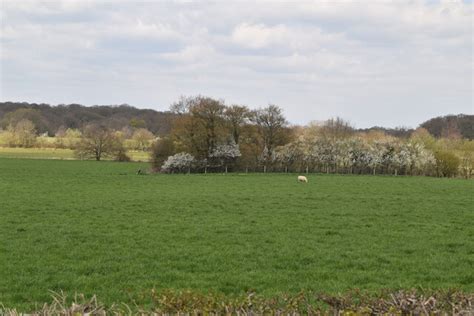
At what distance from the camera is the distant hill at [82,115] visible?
159750mm

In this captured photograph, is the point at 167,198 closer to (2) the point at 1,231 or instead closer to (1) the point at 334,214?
(1) the point at 334,214

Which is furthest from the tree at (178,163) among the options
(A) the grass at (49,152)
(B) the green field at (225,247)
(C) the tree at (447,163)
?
(A) the grass at (49,152)

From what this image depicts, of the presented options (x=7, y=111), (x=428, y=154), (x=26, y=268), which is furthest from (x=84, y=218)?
(x=7, y=111)

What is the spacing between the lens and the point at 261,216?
22672 millimetres

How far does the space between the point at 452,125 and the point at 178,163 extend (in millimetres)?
76275

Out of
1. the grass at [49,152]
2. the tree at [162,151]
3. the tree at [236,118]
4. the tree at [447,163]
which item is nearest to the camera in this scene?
the tree at [162,151]

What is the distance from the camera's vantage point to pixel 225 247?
15.3 m

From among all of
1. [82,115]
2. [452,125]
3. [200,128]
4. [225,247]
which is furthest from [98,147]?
[225,247]

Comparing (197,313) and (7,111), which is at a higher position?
(7,111)

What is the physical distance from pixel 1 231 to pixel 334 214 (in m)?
14.1

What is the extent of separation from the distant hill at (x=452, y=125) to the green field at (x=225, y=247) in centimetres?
8899

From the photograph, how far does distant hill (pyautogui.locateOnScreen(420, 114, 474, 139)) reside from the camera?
355 feet

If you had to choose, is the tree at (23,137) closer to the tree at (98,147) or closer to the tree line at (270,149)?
the tree at (98,147)

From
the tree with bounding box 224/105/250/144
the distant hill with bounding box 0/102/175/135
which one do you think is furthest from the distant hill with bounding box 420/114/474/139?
the distant hill with bounding box 0/102/175/135
